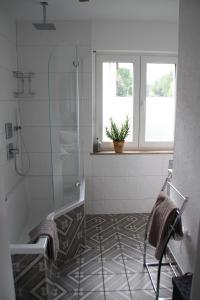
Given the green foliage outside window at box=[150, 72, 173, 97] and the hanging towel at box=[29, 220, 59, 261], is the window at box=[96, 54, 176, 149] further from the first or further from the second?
the hanging towel at box=[29, 220, 59, 261]

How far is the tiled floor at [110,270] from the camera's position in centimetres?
215

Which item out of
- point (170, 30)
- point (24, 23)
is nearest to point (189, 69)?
point (170, 30)

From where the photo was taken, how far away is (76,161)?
9.85 feet

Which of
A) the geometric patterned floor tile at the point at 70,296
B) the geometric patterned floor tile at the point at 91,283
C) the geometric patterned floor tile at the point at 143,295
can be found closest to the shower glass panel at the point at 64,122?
the geometric patterned floor tile at the point at 91,283

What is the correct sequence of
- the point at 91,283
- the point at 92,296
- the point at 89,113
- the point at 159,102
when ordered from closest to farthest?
1. the point at 92,296
2. the point at 91,283
3. the point at 89,113
4. the point at 159,102

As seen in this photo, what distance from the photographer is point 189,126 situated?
2.02 meters

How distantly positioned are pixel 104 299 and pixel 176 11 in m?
2.76

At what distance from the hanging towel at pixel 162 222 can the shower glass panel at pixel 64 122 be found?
876 mm

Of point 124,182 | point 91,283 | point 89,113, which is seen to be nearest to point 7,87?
point 89,113

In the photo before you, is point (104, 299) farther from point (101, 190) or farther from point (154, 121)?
point (154, 121)

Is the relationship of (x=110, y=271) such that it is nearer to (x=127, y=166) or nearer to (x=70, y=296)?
(x=70, y=296)

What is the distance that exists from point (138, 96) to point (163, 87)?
0.35m

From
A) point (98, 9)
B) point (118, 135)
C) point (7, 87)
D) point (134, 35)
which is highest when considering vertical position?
point (98, 9)

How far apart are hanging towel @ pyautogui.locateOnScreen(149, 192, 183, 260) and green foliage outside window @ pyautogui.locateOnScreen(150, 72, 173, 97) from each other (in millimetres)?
1656
